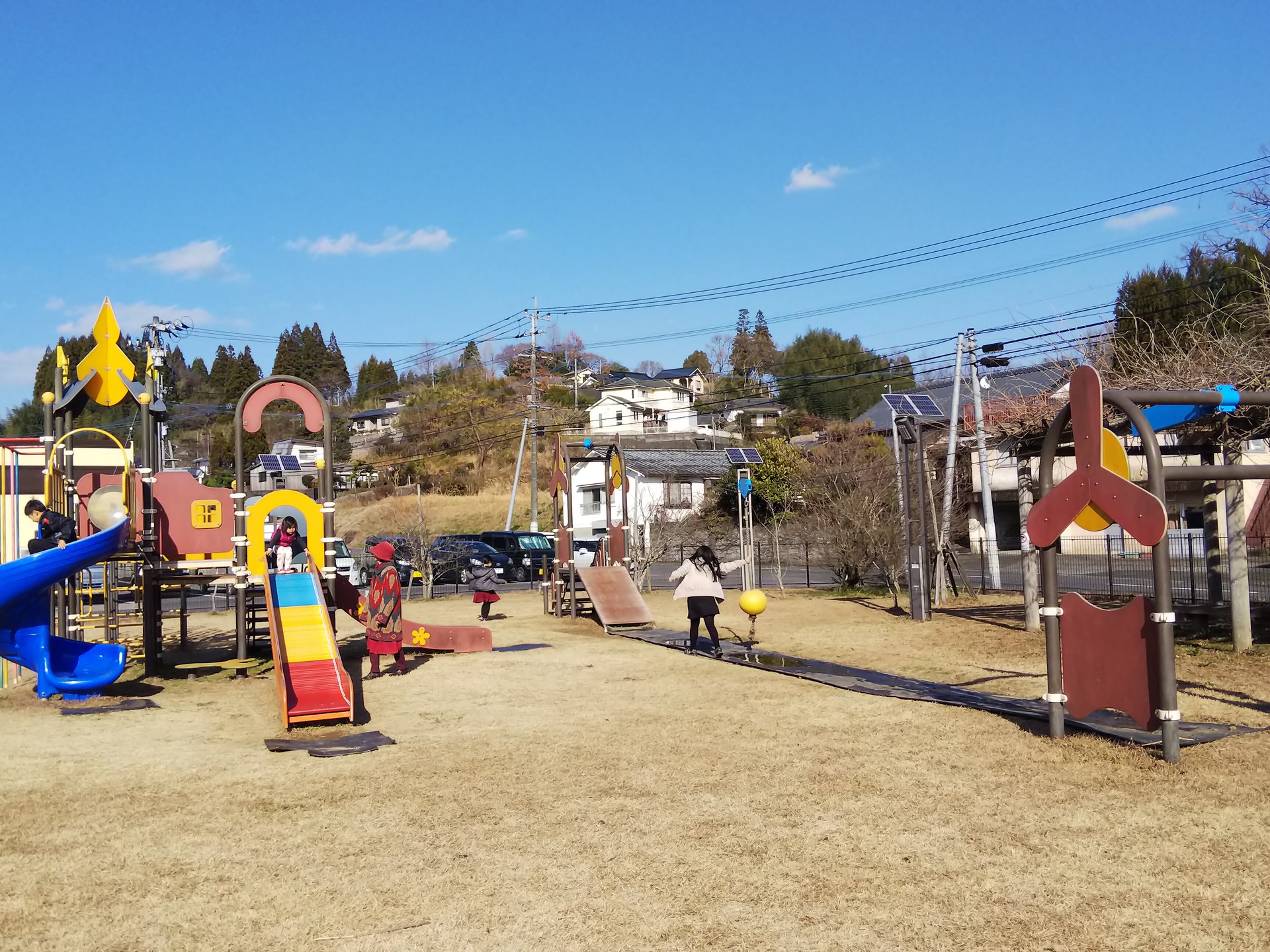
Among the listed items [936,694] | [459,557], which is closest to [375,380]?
[459,557]

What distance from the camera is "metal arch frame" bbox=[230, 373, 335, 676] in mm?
13297

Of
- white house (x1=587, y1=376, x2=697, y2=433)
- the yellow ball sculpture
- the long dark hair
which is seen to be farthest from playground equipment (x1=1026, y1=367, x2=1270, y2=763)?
white house (x1=587, y1=376, x2=697, y2=433)

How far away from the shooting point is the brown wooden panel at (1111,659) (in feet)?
24.2

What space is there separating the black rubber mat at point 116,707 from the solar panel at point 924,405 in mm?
15911

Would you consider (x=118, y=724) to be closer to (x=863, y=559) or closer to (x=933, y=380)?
(x=863, y=559)

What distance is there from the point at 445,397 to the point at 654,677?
5262cm

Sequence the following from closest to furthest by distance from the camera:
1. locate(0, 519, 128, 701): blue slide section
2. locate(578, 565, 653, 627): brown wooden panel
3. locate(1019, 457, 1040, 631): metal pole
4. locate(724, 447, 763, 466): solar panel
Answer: locate(0, 519, 128, 701): blue slide section → locate(1019, 457, 1040, 631): metal pole → locate(578, 565, 653, 627): brown wooden panel → locate(724, 447, 763, 466): solar panel

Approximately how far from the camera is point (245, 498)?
13.4m

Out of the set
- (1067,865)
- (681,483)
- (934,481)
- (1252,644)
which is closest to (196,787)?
(1067,865)

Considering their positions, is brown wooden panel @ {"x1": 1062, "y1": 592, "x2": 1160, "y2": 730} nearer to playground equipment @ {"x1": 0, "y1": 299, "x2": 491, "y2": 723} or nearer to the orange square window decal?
playground equipment @ {"x1": 0, "y1": 299, "x2": 491, "y2": 723}

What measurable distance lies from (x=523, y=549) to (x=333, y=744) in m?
23.8

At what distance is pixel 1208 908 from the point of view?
4.64m

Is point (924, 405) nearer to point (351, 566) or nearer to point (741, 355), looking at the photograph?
point (351, 566)

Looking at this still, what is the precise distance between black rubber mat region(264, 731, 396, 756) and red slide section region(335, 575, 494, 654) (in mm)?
4263
